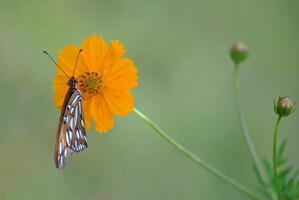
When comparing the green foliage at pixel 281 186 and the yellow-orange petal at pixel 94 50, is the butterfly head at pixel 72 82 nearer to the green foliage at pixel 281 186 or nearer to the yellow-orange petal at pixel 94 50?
the yellow-orange petal at pixel 94 50

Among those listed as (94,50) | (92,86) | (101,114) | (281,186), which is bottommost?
(281,186)

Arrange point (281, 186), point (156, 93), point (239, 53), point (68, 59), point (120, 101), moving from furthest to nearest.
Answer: point (156, 93) < point (239, 53) < point (68, 59) < point (120, 101) < point (281, 186)

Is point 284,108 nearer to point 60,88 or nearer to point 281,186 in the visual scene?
point 281,186

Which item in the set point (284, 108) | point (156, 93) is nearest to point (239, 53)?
point (284, 108)

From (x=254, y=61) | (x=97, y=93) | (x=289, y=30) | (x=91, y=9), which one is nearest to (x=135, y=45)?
(x=91, y=9)

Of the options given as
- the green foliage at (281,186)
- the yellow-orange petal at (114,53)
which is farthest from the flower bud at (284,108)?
the yellow-orange petal at (114,53)

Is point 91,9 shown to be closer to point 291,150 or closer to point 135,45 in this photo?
point 135,45
